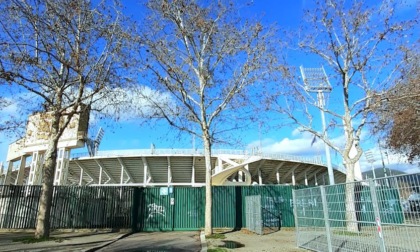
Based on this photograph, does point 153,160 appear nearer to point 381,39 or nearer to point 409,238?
point 381,39

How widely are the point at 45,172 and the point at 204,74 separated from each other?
880 cm

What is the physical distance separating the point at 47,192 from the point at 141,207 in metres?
5.88

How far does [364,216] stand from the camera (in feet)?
21.5

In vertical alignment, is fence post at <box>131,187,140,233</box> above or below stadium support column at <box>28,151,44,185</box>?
below

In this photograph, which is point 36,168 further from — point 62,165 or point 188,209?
point 188,209

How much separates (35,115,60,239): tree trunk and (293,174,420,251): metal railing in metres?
9.92

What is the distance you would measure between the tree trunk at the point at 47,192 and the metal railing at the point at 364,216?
32.6 ft

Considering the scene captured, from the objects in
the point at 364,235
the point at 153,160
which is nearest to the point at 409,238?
the point at 364,235

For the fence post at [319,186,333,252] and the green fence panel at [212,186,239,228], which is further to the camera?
the green fence panel at [212,186,239,228]

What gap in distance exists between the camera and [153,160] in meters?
43.0

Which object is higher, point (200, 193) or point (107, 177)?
point (107, 177)

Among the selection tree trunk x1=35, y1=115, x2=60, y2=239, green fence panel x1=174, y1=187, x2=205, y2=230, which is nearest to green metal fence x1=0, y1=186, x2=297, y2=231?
green fence panel x1=174, y1=187, x2=205, y2=230

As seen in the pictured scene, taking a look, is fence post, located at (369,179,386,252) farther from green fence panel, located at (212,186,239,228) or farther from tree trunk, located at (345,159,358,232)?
green fence panel, located at (212,186,239,228)

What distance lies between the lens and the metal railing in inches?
205
